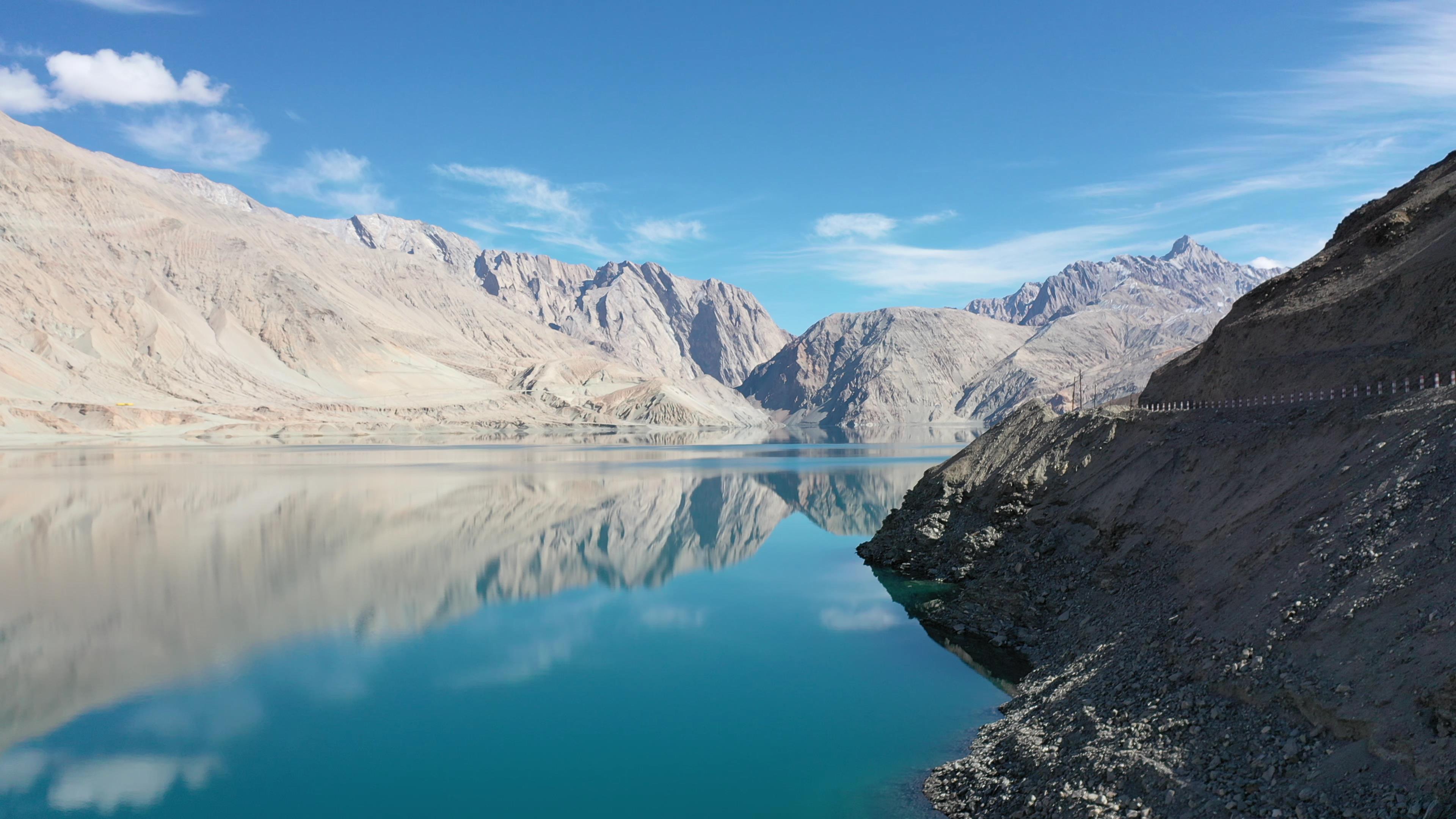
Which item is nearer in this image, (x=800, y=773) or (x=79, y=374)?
(x=800, y=773)

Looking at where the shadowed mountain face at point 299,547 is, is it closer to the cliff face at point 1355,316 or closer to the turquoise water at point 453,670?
the turquoise water at point 453,670

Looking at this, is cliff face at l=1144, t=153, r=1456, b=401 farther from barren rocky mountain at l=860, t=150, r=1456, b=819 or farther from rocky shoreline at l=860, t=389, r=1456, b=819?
rocky shoreline at l=860, t=389, r=1456, b=819

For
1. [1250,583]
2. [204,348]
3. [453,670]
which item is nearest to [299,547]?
[453,670]

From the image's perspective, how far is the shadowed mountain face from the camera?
64.6ft

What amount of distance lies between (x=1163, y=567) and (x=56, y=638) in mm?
25144

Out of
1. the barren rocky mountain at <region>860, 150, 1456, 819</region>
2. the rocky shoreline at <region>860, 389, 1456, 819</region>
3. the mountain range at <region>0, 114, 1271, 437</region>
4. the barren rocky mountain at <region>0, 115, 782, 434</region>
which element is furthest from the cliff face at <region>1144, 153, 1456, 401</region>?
the barren rocky mountain at <region>0, 115, 782, 434</region>

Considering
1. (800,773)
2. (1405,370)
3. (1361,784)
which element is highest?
(1405,370)

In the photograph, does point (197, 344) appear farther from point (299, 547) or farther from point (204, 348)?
point (299, 547)

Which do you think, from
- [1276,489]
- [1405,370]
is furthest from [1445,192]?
[1276,489]

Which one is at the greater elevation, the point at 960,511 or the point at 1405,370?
the point at 1405,370

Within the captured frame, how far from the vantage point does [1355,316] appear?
76.0 feet

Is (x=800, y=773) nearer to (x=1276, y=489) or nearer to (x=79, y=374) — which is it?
(x=1276, y=489)

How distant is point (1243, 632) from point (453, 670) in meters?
15.3

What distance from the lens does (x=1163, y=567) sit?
17734 millimetres
